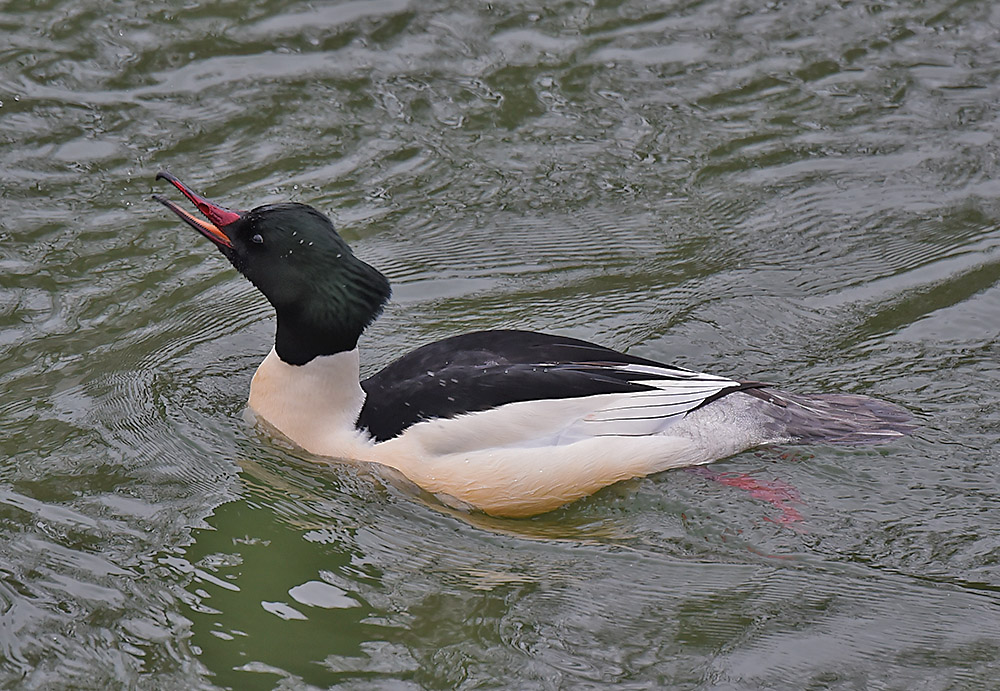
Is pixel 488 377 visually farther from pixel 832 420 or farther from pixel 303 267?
pixel 832 420

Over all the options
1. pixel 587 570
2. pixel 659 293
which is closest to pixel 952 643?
pixel 587 570

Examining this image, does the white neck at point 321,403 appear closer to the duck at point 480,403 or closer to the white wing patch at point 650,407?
the duck at point 480,403

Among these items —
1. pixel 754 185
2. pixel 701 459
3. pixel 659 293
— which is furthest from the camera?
pixel 754 185

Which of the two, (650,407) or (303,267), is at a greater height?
(303,267)

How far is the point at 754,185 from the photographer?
882cm

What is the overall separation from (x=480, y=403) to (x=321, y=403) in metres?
0.81

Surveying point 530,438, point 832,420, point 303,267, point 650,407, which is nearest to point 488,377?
point 530,438

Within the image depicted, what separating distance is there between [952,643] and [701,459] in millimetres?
1508

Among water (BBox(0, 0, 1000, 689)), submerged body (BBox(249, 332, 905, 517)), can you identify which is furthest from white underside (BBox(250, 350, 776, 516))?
water (BBox(0, 0, 1000, 689))

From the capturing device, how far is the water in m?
5.52

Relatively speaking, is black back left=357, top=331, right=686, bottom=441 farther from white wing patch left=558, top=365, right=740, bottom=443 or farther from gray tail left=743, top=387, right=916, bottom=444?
gray tail left=743, top=387, right=916, bottom=444

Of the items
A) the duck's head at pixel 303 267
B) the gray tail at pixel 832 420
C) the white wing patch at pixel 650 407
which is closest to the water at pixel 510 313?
the gray tail at pixel 832 420

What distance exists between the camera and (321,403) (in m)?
6.55

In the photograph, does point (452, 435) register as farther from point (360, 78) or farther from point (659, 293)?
point (360, 78)
